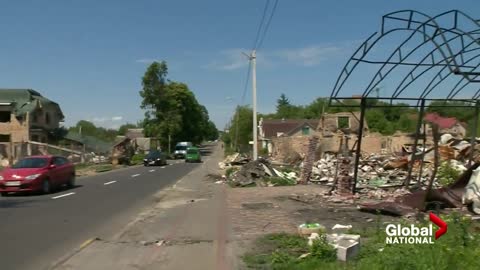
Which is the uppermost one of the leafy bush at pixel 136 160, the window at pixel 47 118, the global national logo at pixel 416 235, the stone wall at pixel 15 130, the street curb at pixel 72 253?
the window at pixel 47 118

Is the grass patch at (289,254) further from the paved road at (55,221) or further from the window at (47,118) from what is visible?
the window at (47,118)

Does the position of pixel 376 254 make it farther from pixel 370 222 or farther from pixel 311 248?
pixel 370 222

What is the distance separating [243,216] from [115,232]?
3058 millimetres

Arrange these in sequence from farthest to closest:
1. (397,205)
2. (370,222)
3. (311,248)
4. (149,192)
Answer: (149,192) < (397,205) < (370,222) < (311,248)

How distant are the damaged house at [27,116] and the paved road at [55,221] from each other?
33645 millimetres

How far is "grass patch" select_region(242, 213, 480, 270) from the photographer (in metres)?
5.92

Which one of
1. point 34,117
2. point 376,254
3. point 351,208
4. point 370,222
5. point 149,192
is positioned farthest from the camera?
point 34,117

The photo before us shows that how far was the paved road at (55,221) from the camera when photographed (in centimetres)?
894

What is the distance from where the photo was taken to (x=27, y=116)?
176ft

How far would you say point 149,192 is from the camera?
2200cm

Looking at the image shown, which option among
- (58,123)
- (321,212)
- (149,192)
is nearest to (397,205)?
(321,212)

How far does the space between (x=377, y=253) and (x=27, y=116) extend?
51663mm

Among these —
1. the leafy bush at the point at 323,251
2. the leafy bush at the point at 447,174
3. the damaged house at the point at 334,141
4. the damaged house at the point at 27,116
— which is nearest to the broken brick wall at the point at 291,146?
the damaged house at the point at 334,141

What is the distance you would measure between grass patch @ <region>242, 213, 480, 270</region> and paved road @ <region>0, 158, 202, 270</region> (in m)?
3.30
